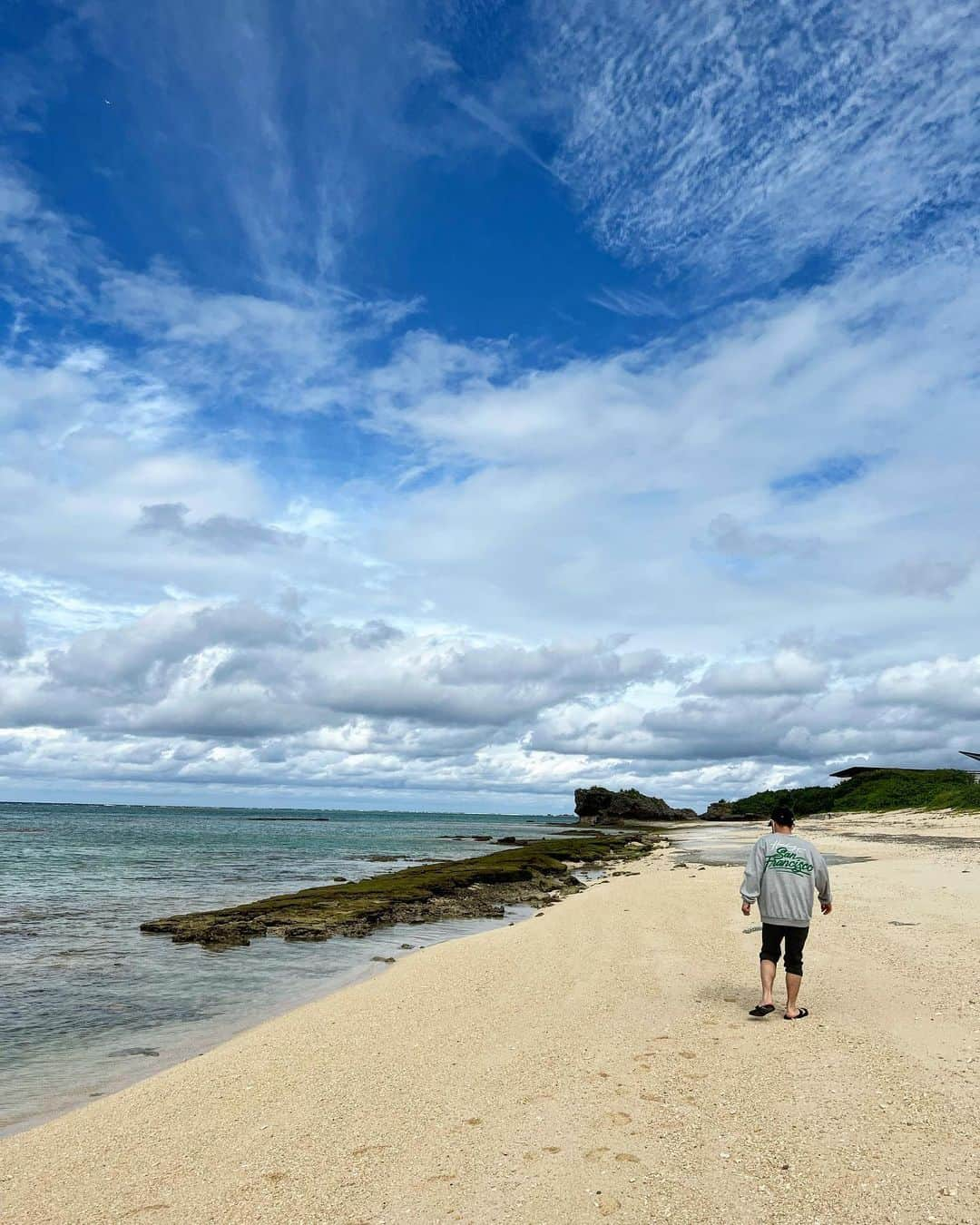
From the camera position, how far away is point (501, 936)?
66.1 ft

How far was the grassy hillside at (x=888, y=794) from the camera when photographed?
72.8m

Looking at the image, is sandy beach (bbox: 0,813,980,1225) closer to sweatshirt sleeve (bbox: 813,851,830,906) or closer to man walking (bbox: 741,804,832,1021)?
man walking (bbox: 741,804,832,1021)

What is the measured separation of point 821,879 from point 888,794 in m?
98.6

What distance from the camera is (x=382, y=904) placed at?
1117 inches

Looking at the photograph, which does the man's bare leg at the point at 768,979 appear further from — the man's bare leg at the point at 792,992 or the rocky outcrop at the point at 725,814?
the rocky outcrop at the point at 725,814

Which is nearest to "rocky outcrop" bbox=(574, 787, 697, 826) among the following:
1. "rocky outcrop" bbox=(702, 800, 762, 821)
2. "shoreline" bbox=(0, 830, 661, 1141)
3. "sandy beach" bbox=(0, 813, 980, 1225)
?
"rocky outcrop" bbox=(702, 800, 762, 821)

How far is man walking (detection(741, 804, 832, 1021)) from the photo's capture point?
1019 centimetres

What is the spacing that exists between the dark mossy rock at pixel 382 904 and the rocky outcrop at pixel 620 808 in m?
112

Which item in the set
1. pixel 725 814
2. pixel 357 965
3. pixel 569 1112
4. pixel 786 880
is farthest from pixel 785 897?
pixel 725 814

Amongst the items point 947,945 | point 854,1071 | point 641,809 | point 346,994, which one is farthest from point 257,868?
point 641,809

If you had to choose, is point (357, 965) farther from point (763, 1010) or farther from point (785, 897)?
point (785, 897)

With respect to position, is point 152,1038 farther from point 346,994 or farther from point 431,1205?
point 431,1205

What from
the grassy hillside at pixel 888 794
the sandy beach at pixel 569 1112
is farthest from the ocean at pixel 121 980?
the grassy hillside at pixel 888 794

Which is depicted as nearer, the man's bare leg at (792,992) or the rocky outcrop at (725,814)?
the man's bare leg at (792,992)
